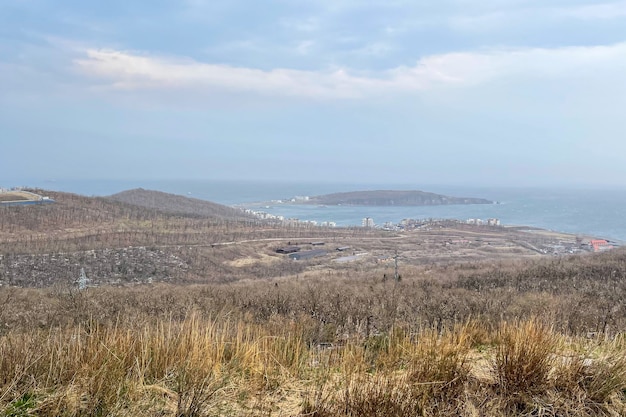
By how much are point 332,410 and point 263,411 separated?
19.7 inches

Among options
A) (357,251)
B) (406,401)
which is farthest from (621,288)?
(357,251)

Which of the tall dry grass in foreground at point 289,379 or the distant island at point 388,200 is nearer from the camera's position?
the tall dry grass in foreground at point 289,379

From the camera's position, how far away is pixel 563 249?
4803 centimetres

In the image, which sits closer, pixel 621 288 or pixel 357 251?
pixel 621 288

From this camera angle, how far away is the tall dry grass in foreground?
2908 mm

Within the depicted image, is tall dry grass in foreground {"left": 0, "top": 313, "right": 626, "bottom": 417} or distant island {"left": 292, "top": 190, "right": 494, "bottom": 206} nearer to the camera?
tall dry grass in foreground {"left": 0, "top": 313, "right": 626, "bottom": 417}

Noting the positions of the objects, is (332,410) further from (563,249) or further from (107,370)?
(563,249)

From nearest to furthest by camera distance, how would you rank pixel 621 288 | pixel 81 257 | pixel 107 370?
1. pixel 107 370
2. pixel 621 288
3. pixel 81 257

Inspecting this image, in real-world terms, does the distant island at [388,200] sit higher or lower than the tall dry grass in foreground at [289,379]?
lower

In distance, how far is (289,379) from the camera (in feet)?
11.4

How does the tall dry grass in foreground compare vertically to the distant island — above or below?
above

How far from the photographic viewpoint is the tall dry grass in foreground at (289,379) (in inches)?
114

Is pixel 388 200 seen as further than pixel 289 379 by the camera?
Yes

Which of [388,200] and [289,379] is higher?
[289,379]
